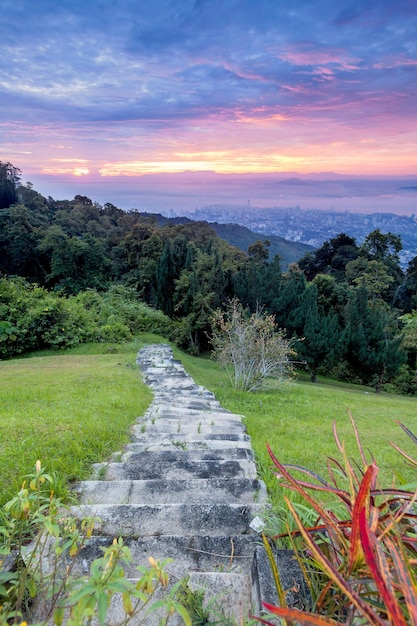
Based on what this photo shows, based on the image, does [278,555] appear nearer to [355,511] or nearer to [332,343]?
[355,511]

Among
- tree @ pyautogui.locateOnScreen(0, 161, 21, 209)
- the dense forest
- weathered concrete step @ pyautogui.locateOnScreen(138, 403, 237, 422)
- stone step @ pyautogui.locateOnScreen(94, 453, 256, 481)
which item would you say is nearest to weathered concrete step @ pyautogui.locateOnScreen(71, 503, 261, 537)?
stone step @ pyautogui.locateOnScreen(94, 453, 256, 481)

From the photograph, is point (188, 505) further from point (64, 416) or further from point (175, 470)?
point (64, 416)

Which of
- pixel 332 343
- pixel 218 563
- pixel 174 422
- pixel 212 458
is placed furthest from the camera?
pixel 332 343

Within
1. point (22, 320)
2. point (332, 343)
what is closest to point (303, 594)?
point (22, 320)

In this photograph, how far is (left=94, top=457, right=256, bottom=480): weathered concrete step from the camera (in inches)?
103

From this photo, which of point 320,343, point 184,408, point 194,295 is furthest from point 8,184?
point 184,408

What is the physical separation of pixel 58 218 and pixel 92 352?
30.5 metres

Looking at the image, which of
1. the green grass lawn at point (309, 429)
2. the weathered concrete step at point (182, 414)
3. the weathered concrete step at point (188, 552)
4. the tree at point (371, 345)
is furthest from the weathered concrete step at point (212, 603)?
the tree at point (371, 345)

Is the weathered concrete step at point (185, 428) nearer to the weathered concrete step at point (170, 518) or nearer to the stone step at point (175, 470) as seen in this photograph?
the stone step at point (175, 470)

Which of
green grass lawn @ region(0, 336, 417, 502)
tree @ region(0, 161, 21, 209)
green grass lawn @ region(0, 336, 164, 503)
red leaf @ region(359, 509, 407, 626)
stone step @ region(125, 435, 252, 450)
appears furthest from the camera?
tree @ region(0, 161, 21, 209)

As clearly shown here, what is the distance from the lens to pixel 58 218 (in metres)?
36.9

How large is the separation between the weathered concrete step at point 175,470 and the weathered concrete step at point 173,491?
0.21m

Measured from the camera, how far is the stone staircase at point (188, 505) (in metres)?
1.58

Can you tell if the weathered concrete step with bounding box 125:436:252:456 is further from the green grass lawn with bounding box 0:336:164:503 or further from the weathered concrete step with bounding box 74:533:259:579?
the weathered concrete step with bounding box 74:533:259:579
